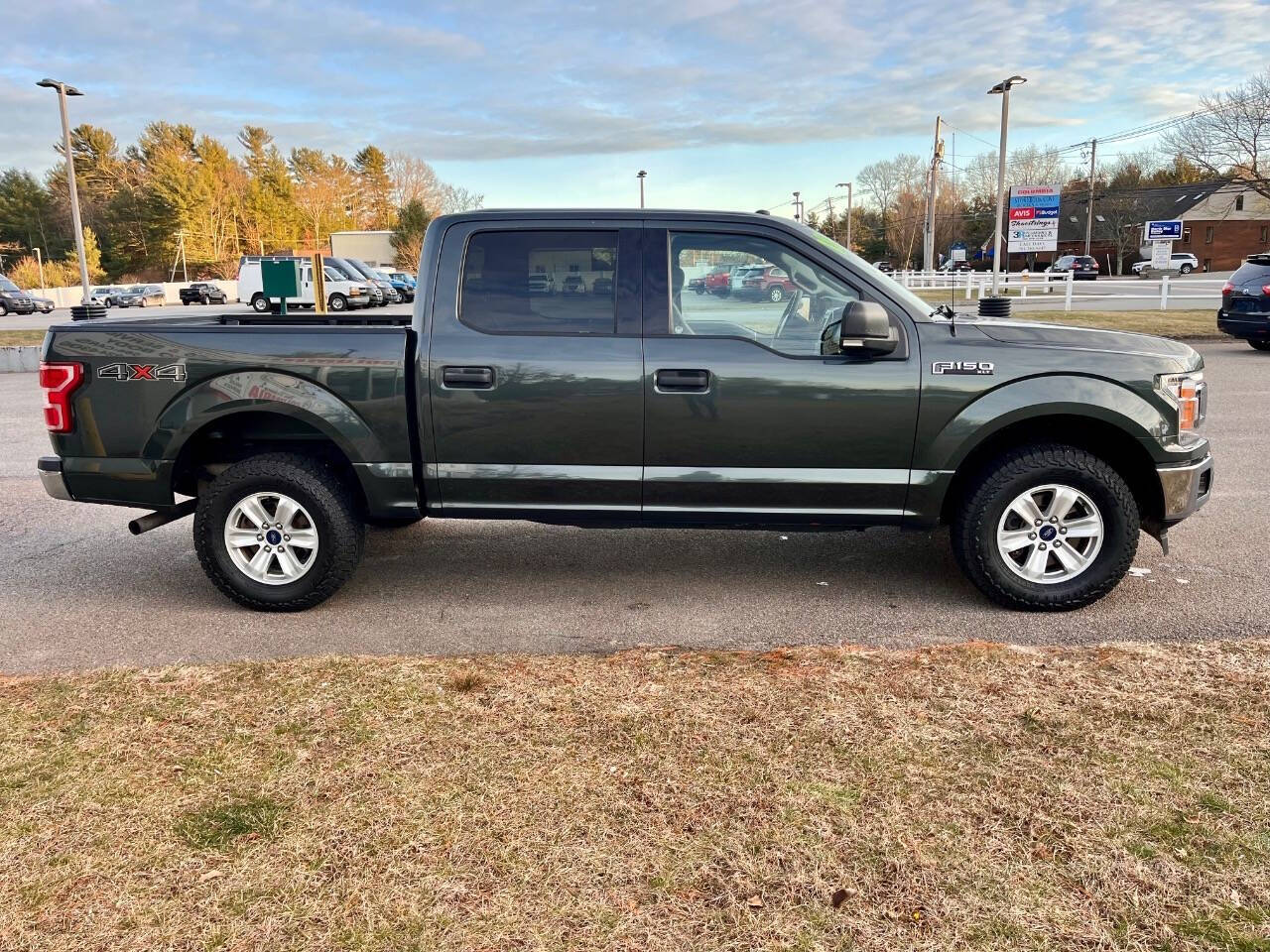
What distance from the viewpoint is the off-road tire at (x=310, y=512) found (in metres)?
4.69

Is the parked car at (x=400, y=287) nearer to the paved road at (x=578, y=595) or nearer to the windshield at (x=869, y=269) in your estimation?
the paved road at (x=578, y=595)

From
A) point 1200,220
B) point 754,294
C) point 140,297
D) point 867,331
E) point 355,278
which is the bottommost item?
point 867,331

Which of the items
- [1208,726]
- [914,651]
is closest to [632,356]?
[914,651]

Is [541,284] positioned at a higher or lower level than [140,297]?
lower

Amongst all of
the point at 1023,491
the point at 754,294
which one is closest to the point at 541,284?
the point at 754,294

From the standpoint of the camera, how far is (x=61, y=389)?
466 centimetres

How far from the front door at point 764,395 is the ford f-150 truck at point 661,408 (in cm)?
1

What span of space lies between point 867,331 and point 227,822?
3.22 meters

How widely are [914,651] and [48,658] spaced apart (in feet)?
13.0

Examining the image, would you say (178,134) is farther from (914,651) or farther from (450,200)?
(914,651)

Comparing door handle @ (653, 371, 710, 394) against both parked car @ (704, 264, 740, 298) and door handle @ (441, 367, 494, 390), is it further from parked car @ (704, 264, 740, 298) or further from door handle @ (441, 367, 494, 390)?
door handle @ (441, 367, 494, 390)

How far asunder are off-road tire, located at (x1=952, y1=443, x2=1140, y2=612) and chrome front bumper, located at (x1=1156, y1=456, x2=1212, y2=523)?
6.3 inches

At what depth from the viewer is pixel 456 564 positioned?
565 centimetres

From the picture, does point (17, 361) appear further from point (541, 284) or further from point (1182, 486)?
point (1182, 486)
